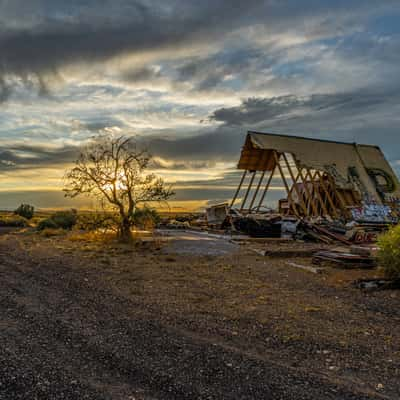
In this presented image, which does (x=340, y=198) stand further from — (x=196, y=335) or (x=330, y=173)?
(x=196, y=335)

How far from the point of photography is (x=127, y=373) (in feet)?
13.8

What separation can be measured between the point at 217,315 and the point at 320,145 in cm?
1839

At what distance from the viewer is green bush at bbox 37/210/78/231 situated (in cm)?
2665

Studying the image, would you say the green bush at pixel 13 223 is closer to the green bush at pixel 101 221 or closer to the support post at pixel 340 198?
the green bush at pixel 101 221

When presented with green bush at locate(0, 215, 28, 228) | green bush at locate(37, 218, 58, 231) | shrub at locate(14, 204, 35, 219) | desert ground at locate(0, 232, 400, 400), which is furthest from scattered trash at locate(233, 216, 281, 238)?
shrub at locate(14, 204, 35, 219)

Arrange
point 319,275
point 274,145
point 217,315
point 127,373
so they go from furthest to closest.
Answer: point 274,145, point 319,275, point 217,315, point 127,373

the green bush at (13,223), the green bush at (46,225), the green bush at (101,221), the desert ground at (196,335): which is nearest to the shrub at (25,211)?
the green bush at (13,223)

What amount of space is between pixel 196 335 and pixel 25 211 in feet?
131

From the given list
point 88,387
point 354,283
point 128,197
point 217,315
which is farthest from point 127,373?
point 128,197

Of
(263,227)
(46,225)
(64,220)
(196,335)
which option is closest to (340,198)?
(263,227)

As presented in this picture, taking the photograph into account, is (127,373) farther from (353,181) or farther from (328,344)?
(353,181)

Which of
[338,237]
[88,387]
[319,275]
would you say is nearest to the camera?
[88,387]

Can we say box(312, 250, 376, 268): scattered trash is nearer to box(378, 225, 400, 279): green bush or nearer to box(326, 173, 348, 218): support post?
box(378, 225, 400, 279): green bush

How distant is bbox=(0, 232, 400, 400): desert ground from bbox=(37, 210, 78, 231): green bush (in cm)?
1699
